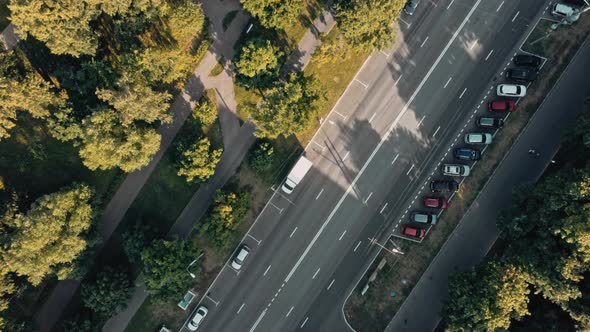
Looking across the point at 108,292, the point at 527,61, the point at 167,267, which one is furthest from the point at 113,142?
the point at 527,61

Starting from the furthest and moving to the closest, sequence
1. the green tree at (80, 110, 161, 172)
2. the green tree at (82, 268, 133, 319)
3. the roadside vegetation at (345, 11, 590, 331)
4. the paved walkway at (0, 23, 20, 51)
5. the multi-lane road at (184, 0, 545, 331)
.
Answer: the multi-lane road at (184, 0, 545, 331)
the paved walkway at (0, 23, 20, 51)
the roadside vegetation at (345, 11, 590, 331)
the green tree at (82, 268, 133, 319)
the green tree at (80, 110, 161, 172)

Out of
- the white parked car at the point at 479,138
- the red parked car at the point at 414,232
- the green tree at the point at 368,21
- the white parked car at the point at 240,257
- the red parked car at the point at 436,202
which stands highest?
the green tree at the point at 368,21

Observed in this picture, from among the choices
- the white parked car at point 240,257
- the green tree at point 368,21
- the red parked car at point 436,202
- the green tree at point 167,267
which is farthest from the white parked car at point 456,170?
the green tree at point 167,267

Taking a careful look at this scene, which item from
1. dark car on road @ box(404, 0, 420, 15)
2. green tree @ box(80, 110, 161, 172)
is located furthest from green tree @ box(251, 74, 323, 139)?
dark car on road @ box(404, 0, 420, 15)

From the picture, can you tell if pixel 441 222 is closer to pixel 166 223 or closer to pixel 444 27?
pixel 444 27

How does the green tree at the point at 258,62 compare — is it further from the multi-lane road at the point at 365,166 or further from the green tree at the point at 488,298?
the green tree at the point at 488,298

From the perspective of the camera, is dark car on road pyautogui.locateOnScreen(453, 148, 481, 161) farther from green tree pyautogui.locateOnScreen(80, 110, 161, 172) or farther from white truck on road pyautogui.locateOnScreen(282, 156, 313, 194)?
green tree pyautogui.locateOnScreen(80, 110, 161, 172)

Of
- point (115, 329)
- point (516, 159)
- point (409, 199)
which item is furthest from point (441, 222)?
point (115, 329)
